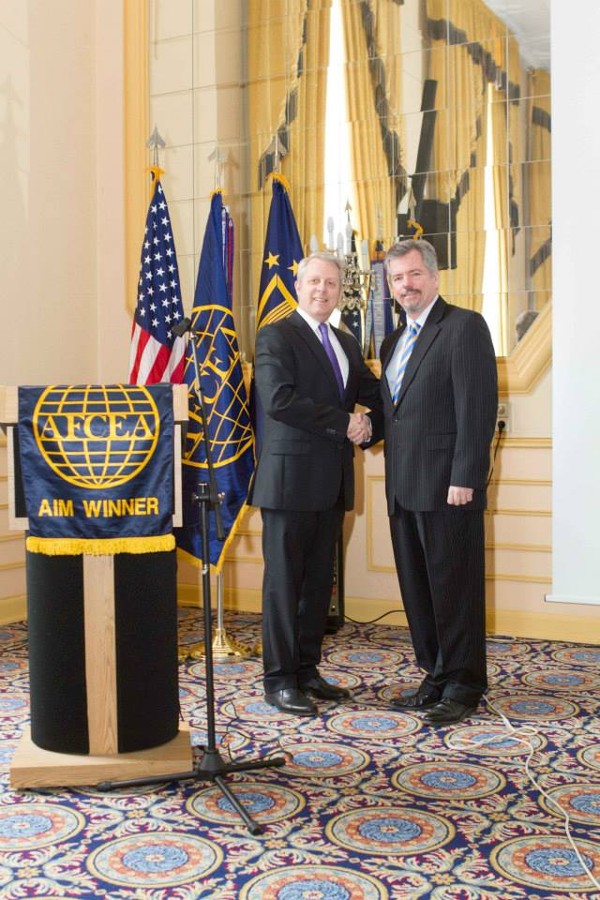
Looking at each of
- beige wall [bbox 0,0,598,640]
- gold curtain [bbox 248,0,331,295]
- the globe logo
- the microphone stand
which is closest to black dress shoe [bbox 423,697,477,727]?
the microphone stand

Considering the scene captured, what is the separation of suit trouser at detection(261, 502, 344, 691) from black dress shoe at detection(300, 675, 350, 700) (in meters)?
0.02

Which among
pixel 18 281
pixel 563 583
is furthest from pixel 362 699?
pixel 18 281

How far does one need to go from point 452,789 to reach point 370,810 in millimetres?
285

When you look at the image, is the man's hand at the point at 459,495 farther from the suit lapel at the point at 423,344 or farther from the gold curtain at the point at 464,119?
the gold curtain at the point at 464,119

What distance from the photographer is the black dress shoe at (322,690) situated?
3.75m

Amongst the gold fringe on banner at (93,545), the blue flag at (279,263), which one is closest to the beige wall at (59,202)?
the blue flag at (279,263)

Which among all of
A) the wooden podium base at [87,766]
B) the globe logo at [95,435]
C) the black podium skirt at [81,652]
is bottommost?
the wooden podium base at [87,766]

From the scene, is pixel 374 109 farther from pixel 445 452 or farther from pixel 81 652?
pixel 81 652

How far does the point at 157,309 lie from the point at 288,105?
145 centimetres

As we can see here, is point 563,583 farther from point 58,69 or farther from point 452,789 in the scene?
point 58,69

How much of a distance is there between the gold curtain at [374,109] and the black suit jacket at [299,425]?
185cm

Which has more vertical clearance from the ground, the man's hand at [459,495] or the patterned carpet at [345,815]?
the man's hand at [459,495]

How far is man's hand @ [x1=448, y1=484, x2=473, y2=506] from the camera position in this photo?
3.38 meters

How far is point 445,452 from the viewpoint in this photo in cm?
347
